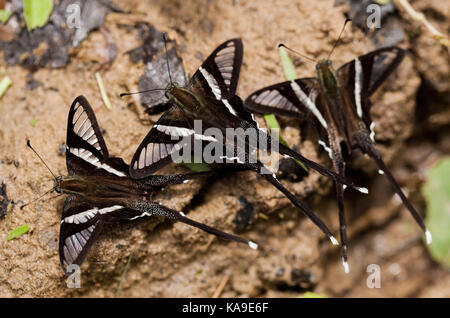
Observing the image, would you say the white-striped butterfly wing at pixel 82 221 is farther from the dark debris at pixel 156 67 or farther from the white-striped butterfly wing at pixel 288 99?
the white-striped butterfly wing at pixel 288 99

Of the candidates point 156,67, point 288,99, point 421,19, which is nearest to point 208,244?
point 288,99

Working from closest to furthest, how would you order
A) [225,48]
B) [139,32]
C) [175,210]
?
[175,210] → [225,48] → [139,32]

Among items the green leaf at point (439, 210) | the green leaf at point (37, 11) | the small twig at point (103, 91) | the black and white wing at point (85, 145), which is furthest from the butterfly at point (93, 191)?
the green leaf at point (439, 210)

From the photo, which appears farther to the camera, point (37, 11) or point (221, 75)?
point (37, 11)

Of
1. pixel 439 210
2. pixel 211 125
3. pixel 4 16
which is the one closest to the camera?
pixel 211 125

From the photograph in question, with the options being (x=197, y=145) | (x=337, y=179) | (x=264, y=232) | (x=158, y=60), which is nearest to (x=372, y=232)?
(x=264, y=232)

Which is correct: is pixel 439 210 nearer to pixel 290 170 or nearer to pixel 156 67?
pixel 290 170

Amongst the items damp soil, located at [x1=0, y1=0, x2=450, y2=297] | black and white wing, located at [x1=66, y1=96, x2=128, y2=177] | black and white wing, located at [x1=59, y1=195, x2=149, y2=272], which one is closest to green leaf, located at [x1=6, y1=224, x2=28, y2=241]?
damp soil, located at [x1=0, y1=0, x2=450, y2=297]

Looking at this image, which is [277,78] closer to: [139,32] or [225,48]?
[225,48]
